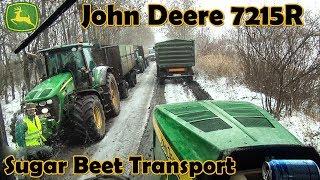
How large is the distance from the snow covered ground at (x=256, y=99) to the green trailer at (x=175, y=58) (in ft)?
3.43

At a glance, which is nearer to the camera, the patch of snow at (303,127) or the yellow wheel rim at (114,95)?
the patch of snow at (303,127)

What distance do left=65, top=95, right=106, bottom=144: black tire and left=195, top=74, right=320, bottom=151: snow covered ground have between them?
179 inches

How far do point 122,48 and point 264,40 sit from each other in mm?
7375

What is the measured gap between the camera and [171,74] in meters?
17.8

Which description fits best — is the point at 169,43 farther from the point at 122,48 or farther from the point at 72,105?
the point at 72,105

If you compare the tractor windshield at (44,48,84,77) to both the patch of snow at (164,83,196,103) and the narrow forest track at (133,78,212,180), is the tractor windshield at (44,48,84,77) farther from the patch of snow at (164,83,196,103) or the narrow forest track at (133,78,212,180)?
the patch of snow at (164,83,196,103)

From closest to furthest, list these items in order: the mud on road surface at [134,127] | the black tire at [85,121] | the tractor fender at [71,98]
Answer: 1. the mud on road surface at [134,127]
2. the black tire at [85,121]
3. the tractor fender at [71,98]

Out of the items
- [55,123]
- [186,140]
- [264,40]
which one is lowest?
[55,123]

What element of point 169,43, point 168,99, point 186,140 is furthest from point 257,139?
point 169,43

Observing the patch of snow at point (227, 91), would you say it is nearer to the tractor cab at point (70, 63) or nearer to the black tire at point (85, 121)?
the black tire at point (85, 121)

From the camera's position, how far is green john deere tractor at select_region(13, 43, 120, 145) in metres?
8.20

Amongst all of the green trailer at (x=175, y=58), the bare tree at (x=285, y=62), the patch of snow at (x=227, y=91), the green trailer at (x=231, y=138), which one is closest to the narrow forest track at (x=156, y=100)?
the patch of snow at (x=227, y=91)

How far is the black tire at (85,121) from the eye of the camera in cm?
841

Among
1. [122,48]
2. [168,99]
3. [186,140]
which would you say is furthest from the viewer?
[122,48]
